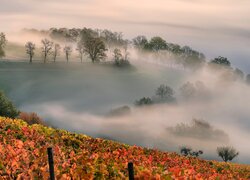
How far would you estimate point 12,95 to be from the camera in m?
193

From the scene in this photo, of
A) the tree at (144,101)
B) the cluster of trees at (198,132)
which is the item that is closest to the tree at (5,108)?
the cluster of trees at (198,132)

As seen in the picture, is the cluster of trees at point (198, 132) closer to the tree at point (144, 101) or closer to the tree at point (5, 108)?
the tree at point (144, 101)

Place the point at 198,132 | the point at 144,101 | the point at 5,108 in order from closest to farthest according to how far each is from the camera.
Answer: the point at 5,108 < the point at 198,132 < the point at 144,101

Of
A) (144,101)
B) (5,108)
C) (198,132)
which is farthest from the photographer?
(144,101)

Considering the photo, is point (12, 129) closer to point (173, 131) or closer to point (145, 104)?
point (173, 131)

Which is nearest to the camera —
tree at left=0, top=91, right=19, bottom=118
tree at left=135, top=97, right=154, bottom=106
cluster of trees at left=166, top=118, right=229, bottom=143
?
tree at left=0, top=91, right=19, bottom=118

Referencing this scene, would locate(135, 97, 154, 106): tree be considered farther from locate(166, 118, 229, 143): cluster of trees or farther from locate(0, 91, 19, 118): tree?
locate(0, 91, 19, 118): tree

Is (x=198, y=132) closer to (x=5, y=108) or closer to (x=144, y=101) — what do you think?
(x=144, y=101)

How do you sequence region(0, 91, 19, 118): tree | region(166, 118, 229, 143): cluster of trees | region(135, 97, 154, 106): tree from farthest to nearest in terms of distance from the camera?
region(135, 97, 154, 106): tree
region(166, 118, 229, 143): cluster of trees
region(0, 91, 19, 118): tree

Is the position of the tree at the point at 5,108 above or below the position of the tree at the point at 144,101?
above

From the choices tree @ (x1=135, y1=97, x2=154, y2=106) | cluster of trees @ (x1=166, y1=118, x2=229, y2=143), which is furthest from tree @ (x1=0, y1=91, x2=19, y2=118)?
tree @ (x1=135, y1=97, x2=154, y2=106)

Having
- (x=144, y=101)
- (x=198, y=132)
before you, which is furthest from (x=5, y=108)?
(x=144, y=101)

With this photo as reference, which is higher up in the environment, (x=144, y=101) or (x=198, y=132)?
(x=144, y=101)

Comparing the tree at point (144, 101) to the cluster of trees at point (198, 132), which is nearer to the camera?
the cluster of trees at point (198, 132)
